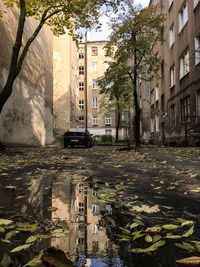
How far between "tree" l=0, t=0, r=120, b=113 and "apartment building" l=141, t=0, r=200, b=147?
6.22 metres

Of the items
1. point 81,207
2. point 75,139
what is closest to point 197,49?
point 75,139

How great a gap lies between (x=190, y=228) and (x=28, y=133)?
21433 millimetres

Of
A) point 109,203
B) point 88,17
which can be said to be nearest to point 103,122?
point 88,17

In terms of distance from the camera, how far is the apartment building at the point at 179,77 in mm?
22297

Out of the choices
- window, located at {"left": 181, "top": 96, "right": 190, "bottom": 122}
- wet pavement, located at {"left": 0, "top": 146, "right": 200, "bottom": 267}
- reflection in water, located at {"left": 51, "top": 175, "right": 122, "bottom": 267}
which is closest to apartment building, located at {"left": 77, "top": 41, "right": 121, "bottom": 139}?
window, located at {"left": 181, "top": 96, "right": 190, "bottom": 122}

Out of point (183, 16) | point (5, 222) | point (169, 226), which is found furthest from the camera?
point (183, 16)

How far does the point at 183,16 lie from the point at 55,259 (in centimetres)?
2626

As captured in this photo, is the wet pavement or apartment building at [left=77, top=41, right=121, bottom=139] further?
apartment building at [left=77, top=41, right=121, bottom=139]

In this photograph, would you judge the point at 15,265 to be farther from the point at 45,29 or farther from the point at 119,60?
the point at 45,29

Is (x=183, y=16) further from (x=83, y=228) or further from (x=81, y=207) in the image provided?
(x=83, y=228)

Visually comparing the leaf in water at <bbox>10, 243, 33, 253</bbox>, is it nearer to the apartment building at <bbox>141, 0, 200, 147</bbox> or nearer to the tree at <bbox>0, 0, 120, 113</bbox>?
the tree at <bbox>0, 0, 120, 113</bbox>

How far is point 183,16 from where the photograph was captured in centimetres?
2625

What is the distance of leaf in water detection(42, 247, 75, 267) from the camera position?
2236 millimetres

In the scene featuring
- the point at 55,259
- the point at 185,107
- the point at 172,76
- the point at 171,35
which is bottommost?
the point at 55,259
